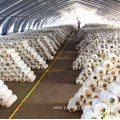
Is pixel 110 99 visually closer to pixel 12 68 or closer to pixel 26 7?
pixel 12 68

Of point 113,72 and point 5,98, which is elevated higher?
point 113,72

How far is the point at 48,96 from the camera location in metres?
8.09

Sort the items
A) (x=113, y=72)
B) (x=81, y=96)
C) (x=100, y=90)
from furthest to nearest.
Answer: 1. (x=81, y=96)
2. (x=100, y=90)
3. (x=113, y=72)

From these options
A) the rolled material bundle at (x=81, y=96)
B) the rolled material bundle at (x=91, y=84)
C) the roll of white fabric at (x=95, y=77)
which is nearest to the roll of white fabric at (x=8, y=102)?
the rolled material bundle at (x=81, y=96)

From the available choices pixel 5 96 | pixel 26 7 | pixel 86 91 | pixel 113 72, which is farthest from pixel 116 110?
pixel 26 7

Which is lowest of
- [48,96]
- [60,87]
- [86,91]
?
[60,87]

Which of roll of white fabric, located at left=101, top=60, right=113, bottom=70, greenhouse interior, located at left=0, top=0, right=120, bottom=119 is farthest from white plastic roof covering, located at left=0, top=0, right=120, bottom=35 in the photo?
roll of white fabric, located at left=101, top=60, right=113, bottom=70

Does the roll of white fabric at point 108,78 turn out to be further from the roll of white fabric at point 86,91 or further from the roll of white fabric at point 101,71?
the roll of white fabric at point 86,91

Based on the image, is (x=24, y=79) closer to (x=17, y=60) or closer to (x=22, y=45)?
(x=17, y=60)

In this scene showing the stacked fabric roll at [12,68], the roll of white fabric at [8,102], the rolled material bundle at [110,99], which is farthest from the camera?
the stacked fabric roll at [12,68]

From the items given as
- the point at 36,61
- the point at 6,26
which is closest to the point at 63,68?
the point at 36,61

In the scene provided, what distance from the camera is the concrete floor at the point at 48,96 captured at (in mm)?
6566

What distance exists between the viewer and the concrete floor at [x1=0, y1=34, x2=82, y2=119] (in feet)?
21.5

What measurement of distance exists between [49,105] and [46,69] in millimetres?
5433
